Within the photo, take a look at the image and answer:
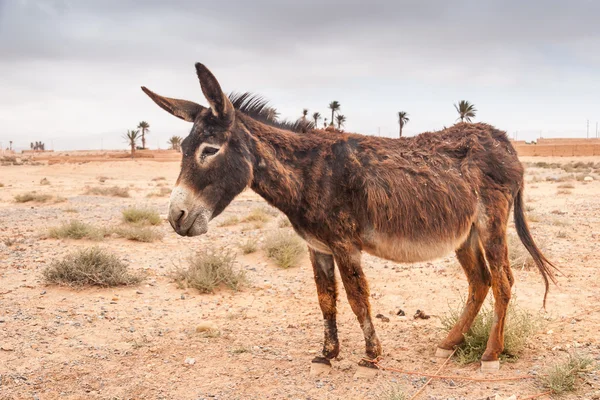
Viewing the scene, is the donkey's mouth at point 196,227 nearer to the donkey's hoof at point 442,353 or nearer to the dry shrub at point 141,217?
the donkey's hoof at point 442,353

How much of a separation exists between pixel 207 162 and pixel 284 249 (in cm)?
523

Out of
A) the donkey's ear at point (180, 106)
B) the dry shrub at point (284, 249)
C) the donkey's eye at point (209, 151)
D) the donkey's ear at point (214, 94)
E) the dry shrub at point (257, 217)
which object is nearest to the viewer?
the donkey's ear at point (214, 94)

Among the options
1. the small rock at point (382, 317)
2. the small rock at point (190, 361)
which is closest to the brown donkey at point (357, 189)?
the small rock at point (382, 317)

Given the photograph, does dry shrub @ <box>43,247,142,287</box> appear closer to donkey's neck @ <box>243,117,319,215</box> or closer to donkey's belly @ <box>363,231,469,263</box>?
donkey's neck @ <box>243,117,319,215</box>

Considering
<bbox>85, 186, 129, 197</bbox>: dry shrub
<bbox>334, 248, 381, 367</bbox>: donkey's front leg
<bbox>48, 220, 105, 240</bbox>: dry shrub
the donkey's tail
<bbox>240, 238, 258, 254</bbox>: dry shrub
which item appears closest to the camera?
<bbox>334, 248, 381, 367</bbox>: donkey's front leg

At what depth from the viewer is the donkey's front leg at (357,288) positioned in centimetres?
420

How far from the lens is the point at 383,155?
441cm

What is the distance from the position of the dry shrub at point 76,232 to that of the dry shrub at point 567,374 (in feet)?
27.8

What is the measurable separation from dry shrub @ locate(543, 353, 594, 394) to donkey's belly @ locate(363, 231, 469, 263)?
1.28 meters

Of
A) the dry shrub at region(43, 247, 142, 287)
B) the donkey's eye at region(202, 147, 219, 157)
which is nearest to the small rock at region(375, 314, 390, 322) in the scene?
the donkey's eye at region(202, 147, 219, 157)

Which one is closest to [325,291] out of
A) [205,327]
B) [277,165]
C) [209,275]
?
[277,165]

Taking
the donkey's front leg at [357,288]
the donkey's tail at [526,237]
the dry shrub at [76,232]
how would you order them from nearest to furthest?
1. the donkey's front leg at [357,288]
2. the donkey's tail at [526,237]
3. the dry shrub at [76,232]

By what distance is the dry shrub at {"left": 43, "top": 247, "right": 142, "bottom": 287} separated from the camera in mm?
7074

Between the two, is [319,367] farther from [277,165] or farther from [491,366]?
[277,165]
